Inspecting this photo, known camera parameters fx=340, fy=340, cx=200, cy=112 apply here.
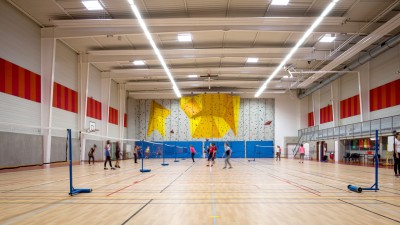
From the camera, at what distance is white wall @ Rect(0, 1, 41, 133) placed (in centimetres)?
1947

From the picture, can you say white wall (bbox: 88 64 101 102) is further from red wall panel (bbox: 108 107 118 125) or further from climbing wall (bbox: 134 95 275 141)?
climbing wall (bbox: 134 95 275 141)

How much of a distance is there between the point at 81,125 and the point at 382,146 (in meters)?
25.3

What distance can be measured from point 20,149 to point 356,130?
88.1ft

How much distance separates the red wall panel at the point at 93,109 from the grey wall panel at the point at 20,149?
981 cm

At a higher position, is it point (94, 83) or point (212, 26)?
point (212, 26)

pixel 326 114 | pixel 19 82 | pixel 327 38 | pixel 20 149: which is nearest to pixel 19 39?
pixel 19 82

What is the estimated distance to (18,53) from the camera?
68.4ft

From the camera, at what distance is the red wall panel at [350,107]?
3285 centimetres

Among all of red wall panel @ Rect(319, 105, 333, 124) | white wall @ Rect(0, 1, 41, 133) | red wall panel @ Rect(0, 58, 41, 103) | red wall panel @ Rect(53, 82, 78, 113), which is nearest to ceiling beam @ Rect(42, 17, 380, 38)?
white wall @ Rect(0, 1, 41, 133)

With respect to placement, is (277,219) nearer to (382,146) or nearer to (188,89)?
(382,146)

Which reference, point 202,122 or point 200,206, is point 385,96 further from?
point 202,122

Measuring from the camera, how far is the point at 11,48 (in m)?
20.2

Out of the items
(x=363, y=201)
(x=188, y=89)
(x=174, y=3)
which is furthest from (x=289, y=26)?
(x=188, y=89)

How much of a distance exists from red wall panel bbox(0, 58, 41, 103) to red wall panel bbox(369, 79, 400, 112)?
2596 cm
